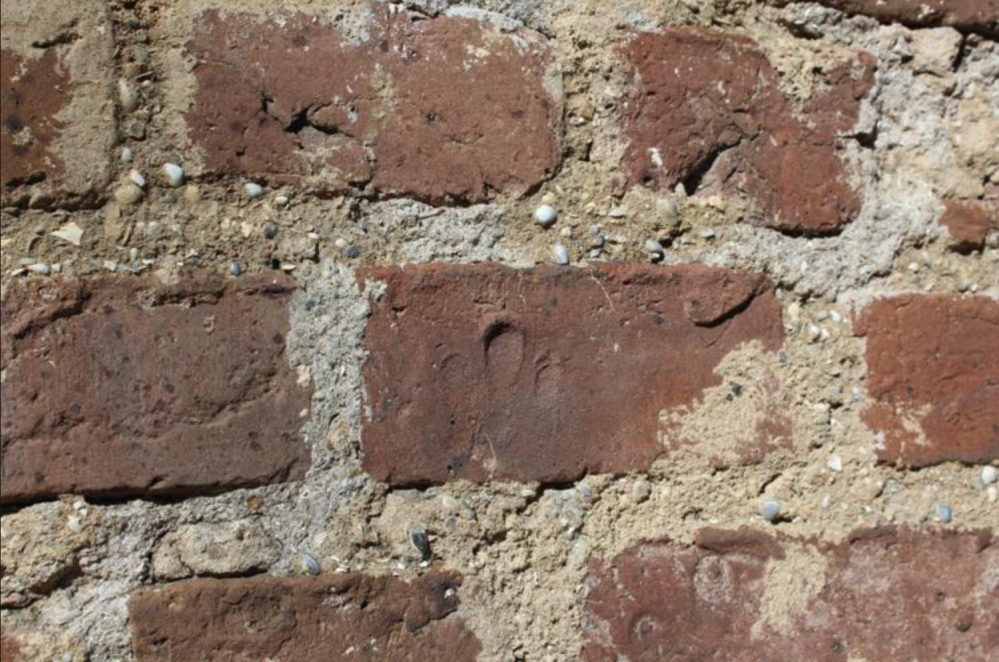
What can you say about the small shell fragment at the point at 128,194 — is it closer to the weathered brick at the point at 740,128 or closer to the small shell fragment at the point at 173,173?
the small shell fragment at the point at 173,173

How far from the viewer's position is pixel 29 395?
0.57 m

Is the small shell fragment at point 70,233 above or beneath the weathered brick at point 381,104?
beneath

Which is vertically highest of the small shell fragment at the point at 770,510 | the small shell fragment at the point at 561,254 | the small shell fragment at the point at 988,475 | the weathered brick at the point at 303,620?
the small shell fragment at the point at 561,254

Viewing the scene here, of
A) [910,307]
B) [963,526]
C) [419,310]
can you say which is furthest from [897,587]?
[419,310]

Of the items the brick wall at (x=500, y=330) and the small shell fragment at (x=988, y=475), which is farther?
the small shell fragment at (x=988, y=475)

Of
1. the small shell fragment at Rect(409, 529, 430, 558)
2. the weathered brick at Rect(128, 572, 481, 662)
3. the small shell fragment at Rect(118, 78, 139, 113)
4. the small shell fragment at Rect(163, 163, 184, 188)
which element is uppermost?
the small shell fragment at Rect(118, 78, 139, 113)

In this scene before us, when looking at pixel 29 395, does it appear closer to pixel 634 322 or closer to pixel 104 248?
pixel 104 248

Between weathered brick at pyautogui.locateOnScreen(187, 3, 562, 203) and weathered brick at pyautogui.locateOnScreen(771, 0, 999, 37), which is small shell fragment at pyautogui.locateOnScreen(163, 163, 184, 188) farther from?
weathered brick at pyautogui.locateOnScreen(771, 0, 999, 37)

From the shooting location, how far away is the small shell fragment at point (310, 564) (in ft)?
1.99

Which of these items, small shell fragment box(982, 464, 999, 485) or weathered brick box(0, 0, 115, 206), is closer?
weathered brick box(0, 0, 115, 206)

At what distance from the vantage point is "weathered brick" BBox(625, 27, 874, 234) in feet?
2.15

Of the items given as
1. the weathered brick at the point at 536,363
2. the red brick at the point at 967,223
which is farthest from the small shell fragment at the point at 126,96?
the red brick at the point at 967,223

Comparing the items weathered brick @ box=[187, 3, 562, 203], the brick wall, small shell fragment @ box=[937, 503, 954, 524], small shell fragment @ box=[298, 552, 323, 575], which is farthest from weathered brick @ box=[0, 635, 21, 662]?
small shell fragment @ box=[937, 503, 954, 524]

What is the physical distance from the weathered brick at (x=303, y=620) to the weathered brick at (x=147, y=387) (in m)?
0.06
